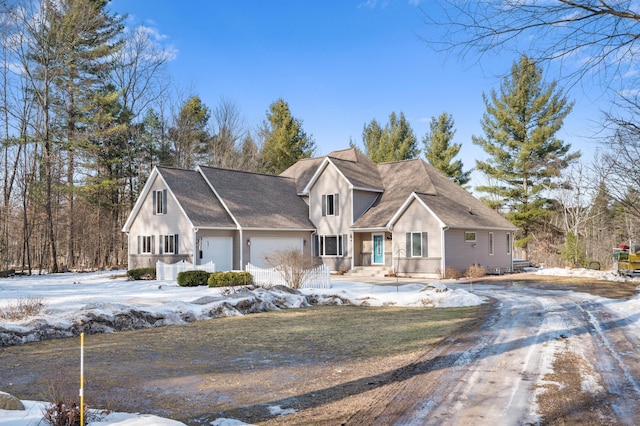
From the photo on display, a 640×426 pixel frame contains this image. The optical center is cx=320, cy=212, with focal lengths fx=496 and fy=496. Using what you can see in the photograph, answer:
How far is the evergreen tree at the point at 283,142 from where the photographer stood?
5256 centimetres

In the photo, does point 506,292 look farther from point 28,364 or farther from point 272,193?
point 272,193

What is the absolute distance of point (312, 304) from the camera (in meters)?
15.9

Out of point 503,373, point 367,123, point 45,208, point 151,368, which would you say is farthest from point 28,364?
point 367,123

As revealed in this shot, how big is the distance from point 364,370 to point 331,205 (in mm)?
25381

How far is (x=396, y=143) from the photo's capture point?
56406mm

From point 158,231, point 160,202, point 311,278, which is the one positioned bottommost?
point 311,278

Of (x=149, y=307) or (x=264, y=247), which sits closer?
(x=149, y=307)

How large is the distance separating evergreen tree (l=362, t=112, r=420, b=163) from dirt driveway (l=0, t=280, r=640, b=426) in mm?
43892

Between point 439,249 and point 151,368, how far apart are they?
68.4 ft

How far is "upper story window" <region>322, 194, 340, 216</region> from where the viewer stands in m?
32.0

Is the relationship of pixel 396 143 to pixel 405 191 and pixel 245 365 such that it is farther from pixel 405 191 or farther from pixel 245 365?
pixel 245 365

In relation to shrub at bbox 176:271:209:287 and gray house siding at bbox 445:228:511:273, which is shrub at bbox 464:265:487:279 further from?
shrub at bbox 176:271:209:287

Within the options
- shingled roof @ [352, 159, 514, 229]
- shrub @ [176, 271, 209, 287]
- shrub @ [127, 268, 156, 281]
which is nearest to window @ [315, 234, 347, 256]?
shingled roof @ [352, 159, 514, 229]

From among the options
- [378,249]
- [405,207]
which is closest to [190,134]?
[378,249]
